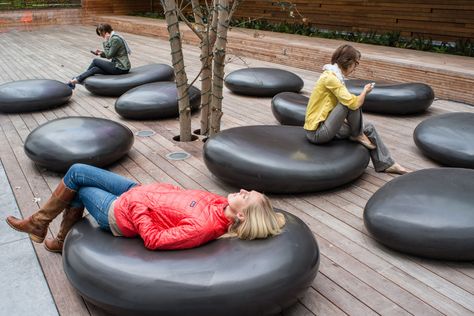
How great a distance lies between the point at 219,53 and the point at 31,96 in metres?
2.98

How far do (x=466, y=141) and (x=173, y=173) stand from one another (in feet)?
8.83

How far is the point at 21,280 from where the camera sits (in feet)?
8.79

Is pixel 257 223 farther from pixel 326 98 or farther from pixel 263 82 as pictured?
pixel 263 82

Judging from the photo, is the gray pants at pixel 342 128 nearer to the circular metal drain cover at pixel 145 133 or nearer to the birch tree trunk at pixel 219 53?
the birch tree trunk at pixel 219 53

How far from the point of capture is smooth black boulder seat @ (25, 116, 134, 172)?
13.4ft

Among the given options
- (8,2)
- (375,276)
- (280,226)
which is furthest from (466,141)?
(8,2)

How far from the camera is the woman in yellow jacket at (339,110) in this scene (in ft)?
12.6

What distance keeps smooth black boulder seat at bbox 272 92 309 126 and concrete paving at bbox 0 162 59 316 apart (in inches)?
120

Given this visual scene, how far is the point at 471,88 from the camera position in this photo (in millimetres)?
6488

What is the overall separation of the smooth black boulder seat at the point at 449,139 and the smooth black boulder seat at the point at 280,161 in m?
0.82

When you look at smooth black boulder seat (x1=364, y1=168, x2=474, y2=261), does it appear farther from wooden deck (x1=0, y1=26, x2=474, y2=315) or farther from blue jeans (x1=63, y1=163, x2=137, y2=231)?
blue jeans (x1=63, y1=163, x2=137, y2=231)

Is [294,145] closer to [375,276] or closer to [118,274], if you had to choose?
[375,276]

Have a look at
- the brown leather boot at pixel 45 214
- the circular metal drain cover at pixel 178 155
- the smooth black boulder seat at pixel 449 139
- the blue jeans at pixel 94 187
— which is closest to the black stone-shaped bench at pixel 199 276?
the blue jeans at pixel 94 187

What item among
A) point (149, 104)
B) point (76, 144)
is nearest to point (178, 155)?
point (76, 144)
